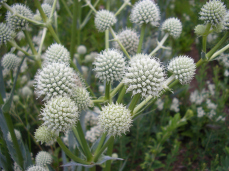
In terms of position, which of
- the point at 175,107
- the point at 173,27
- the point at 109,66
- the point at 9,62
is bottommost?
the point at 175,107

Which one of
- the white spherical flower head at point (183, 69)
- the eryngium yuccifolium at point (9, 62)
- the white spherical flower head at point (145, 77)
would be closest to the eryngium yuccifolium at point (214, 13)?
the white spherical flower head at point (183, 69)

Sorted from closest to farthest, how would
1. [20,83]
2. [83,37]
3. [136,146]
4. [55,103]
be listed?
[55,103] → [136,146] → [20,83] → [83,37]

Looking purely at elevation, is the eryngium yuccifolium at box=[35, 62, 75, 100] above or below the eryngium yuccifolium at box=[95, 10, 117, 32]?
→ below

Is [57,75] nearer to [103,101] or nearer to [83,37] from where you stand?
[103,101]

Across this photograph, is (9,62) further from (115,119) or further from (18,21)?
(115,119)

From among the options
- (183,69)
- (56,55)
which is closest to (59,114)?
(56,55)

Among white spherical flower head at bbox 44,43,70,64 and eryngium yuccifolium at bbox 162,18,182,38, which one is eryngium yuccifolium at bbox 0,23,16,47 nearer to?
white spherical flower head at bbox 44,43,70,64

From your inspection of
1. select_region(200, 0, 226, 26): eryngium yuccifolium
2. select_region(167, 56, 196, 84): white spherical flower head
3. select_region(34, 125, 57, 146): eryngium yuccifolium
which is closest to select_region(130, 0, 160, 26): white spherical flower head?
select_region(200, 0, 226, 26): eryngium yuccifolium

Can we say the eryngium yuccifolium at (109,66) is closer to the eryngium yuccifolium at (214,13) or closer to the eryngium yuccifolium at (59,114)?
the eryngium yuccifolium at (59,114)

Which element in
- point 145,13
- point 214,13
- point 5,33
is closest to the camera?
point 214,13

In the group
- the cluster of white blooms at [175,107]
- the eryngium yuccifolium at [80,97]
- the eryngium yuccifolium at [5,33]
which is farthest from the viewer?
the cluster of white blooms at [175,107]

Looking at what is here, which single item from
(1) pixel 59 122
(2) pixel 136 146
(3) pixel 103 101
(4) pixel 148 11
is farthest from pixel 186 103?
(1) pixel 59 122
